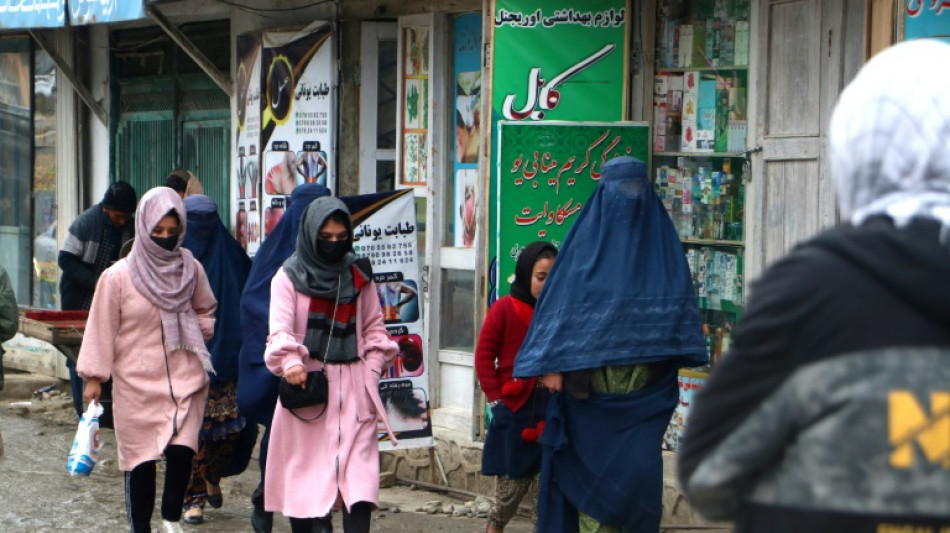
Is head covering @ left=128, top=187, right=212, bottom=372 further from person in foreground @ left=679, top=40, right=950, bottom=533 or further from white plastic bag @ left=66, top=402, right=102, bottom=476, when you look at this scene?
person in foreground @ left=679, top=40, right=950, bottom=533

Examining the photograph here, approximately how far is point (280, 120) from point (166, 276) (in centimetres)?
318

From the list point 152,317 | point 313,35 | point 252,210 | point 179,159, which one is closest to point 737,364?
point 152,317

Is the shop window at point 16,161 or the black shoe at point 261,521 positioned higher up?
the shop window at point 16,161

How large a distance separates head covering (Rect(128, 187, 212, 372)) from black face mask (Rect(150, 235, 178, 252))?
0.02 m

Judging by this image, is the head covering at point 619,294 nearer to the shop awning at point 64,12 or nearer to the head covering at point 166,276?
the head covering at point 166,276

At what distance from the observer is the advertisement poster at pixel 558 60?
705cm

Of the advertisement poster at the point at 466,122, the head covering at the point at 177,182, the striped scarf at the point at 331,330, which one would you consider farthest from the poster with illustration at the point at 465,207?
the striped scarf at the point at 331,330

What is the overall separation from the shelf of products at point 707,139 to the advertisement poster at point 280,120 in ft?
7.97

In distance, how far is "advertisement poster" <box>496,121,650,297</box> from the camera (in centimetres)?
683

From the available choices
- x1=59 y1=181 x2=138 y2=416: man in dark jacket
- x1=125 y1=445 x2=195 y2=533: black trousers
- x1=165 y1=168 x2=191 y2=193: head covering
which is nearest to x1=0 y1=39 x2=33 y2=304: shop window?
x1=165 y1=168 x2=191 y2=193: head covering

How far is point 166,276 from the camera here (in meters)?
6.21

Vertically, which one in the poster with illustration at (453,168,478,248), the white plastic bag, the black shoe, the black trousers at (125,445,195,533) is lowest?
the black shoe

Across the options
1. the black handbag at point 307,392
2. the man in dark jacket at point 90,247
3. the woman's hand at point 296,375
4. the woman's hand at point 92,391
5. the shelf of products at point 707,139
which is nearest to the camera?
the woman's hand at point 296,375

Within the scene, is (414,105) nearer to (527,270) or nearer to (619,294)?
(527,270)
